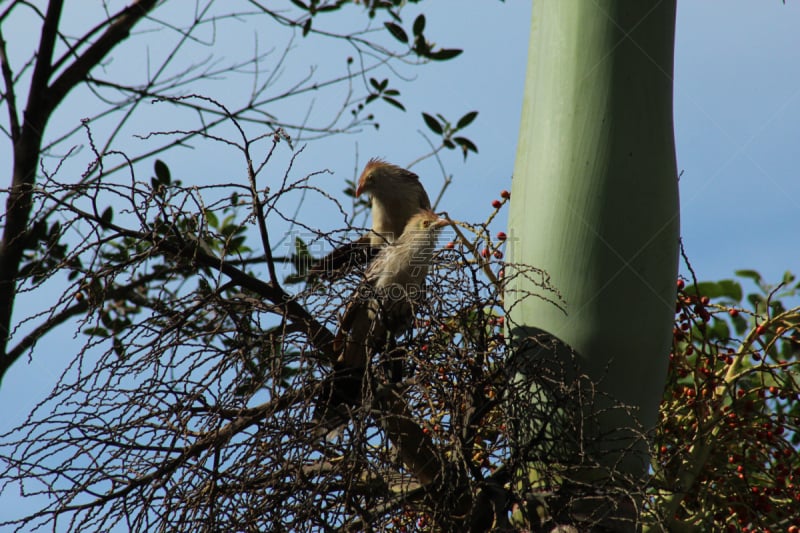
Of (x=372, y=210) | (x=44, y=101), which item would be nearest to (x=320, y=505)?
(x=372, y=210)

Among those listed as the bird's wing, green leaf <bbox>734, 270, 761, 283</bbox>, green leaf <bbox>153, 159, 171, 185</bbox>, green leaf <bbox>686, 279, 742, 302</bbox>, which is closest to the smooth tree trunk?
the bird's wing

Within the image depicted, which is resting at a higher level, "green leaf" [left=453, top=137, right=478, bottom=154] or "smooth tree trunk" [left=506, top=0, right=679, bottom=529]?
"green leaf" [left=453, top=137, right=478, bottom=154]

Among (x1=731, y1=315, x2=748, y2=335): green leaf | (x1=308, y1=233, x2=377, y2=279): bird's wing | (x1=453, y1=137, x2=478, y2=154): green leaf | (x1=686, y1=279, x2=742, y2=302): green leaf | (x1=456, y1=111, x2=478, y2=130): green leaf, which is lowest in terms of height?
(x1=731, y1=315, x2=748, y2=335): green leaf

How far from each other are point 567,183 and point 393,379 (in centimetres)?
71

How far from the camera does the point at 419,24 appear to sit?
4.34m

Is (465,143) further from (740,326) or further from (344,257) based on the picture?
(740,326)

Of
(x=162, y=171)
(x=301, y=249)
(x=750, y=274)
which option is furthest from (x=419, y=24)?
(x=750, y=274)

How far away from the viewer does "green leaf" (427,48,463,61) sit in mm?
4383

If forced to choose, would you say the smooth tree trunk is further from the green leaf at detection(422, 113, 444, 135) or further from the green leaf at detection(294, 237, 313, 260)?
the green leaf at detection(422, 113, 444, 135)

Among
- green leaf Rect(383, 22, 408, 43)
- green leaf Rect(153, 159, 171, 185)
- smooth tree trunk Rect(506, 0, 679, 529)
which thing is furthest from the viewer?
green leaf Rect(383, 22, 408, 43)

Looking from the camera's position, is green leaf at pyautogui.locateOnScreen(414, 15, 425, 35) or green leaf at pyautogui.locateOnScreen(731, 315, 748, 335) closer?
green leaf at pyautogui.locateOnScreen(731, 315, 748, 335)

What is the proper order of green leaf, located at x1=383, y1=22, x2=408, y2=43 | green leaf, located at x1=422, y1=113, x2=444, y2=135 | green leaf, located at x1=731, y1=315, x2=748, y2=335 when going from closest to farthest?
green leaf, located at x1=731, y1=315, x2=748, y2=335, green leaf, located at x1=422, y1=113, x2=444, y2=135, green leaf, located at x1=383, y1=22, x2=408, y2=43

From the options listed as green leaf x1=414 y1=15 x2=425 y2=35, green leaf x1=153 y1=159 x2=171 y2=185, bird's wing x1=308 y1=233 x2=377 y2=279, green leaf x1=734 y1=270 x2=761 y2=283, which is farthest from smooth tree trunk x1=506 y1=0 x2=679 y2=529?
green leaf x1=153 y1=159 x2=171 y2=185

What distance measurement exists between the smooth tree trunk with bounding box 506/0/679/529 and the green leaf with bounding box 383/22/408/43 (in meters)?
2.12
